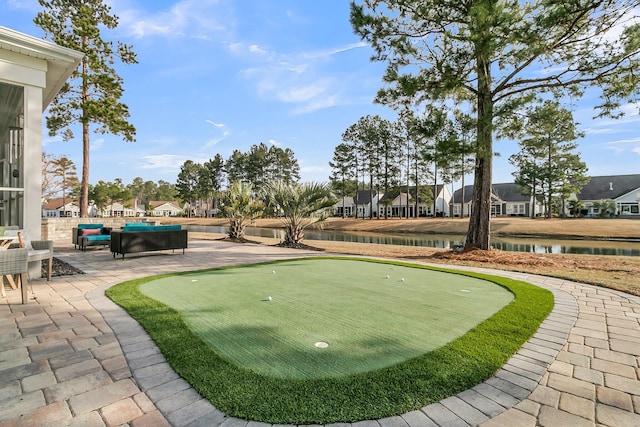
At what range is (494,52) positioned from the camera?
302 inches

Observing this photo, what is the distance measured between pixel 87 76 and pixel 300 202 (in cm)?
1192

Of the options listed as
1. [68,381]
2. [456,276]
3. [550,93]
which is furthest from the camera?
[550,93]

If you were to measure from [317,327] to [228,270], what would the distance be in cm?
Result: 353

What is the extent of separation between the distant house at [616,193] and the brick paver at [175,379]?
146 ft

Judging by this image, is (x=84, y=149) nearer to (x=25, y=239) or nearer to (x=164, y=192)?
(x=25, y=239)

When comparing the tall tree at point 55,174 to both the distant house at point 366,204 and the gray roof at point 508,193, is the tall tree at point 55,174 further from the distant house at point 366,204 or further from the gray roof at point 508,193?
the gray roof at point 508,193

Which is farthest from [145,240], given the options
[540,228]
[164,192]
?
[164,192]

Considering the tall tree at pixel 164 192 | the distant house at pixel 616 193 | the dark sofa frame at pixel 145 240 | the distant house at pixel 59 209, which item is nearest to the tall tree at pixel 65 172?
the distant house at pixel 59 209

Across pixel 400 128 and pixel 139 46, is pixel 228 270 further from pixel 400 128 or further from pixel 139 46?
pixel 400 128

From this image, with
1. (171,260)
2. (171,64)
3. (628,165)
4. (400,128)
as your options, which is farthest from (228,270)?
(628,165)

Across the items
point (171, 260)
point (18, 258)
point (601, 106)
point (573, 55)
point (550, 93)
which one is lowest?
point (171, 260)

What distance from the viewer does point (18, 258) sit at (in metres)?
3.50

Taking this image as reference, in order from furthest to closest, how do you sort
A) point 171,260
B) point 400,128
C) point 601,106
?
1. point 400,128
2. point 601,106
3. point 171,260

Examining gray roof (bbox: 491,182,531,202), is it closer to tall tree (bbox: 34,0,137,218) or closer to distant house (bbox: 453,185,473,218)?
distant house (bbox: 453,185,473,218)
